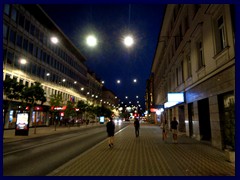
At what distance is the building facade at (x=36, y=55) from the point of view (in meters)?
29.6

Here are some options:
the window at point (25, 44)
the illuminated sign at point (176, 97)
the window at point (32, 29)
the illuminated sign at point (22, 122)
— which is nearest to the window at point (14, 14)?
the window at point (25, 44)

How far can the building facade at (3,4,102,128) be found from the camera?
29.6 meters

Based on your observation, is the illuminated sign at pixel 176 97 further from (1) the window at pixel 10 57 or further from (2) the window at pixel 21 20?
(2) the window at pixel 21 20

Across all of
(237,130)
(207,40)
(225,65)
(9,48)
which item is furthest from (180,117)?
(9,48)

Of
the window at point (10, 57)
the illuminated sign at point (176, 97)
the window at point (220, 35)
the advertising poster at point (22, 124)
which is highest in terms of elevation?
the window at point (10, 57)

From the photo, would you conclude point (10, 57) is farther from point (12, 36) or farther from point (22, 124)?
point (22, 124)

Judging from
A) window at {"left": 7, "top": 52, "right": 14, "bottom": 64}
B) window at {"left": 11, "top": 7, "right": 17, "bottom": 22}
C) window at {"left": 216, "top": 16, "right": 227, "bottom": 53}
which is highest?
window at {"left": 11, "top": 7, "right": 17, "bottom": 22}

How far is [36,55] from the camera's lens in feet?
122

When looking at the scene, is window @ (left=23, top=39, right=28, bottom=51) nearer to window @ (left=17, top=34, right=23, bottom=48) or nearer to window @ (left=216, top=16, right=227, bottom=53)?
window @ (left=17, top=34, right=23, bottom=48)

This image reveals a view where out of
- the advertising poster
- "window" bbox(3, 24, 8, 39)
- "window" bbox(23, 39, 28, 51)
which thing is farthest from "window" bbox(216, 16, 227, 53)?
"window" bbox(23, 39, 28, 51)

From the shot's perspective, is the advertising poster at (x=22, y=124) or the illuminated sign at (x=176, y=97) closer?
the illuminated sign at (x=176, y=97)

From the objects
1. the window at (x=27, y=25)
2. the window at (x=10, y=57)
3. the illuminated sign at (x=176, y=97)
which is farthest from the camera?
the window at (x=27, y=25)

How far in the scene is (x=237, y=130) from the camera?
541cm

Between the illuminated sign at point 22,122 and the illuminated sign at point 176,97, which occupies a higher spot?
the illuminated sign at point 176,97
